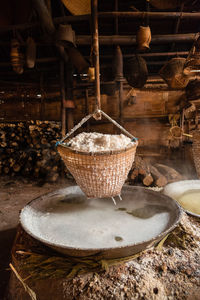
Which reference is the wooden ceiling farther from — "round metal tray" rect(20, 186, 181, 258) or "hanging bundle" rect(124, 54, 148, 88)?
"round metal tray" rect(20, 186, 181, 258)

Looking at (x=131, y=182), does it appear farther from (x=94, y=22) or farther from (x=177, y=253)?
(x=94, y=22)

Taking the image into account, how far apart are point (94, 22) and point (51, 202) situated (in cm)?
228

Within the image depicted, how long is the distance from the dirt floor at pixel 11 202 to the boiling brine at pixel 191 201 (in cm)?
258

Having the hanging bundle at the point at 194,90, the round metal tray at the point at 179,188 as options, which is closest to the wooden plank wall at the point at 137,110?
the hanging bundle at the point at 194,90

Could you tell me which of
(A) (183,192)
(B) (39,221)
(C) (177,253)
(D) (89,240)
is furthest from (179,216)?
(B) (39,221)

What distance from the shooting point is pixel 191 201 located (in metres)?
2.39

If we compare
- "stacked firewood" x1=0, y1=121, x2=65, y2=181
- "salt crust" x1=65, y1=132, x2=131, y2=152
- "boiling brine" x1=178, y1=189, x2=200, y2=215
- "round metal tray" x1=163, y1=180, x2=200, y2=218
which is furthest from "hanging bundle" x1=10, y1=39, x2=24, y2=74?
"boiling brine" x1=178, y1=189, x2=200, y2=215

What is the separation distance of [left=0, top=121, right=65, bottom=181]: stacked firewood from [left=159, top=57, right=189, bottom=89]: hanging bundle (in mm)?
3951

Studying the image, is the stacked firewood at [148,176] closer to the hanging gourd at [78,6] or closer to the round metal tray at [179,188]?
the round metal tray at [179,188]

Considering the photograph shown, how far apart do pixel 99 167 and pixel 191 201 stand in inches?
62.9

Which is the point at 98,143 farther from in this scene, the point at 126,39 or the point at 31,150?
the point at 31,150

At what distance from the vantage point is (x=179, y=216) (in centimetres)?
168

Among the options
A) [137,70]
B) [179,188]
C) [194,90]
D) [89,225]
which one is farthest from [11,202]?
[194,90]

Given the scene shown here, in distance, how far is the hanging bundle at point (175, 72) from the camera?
13.8 ft
